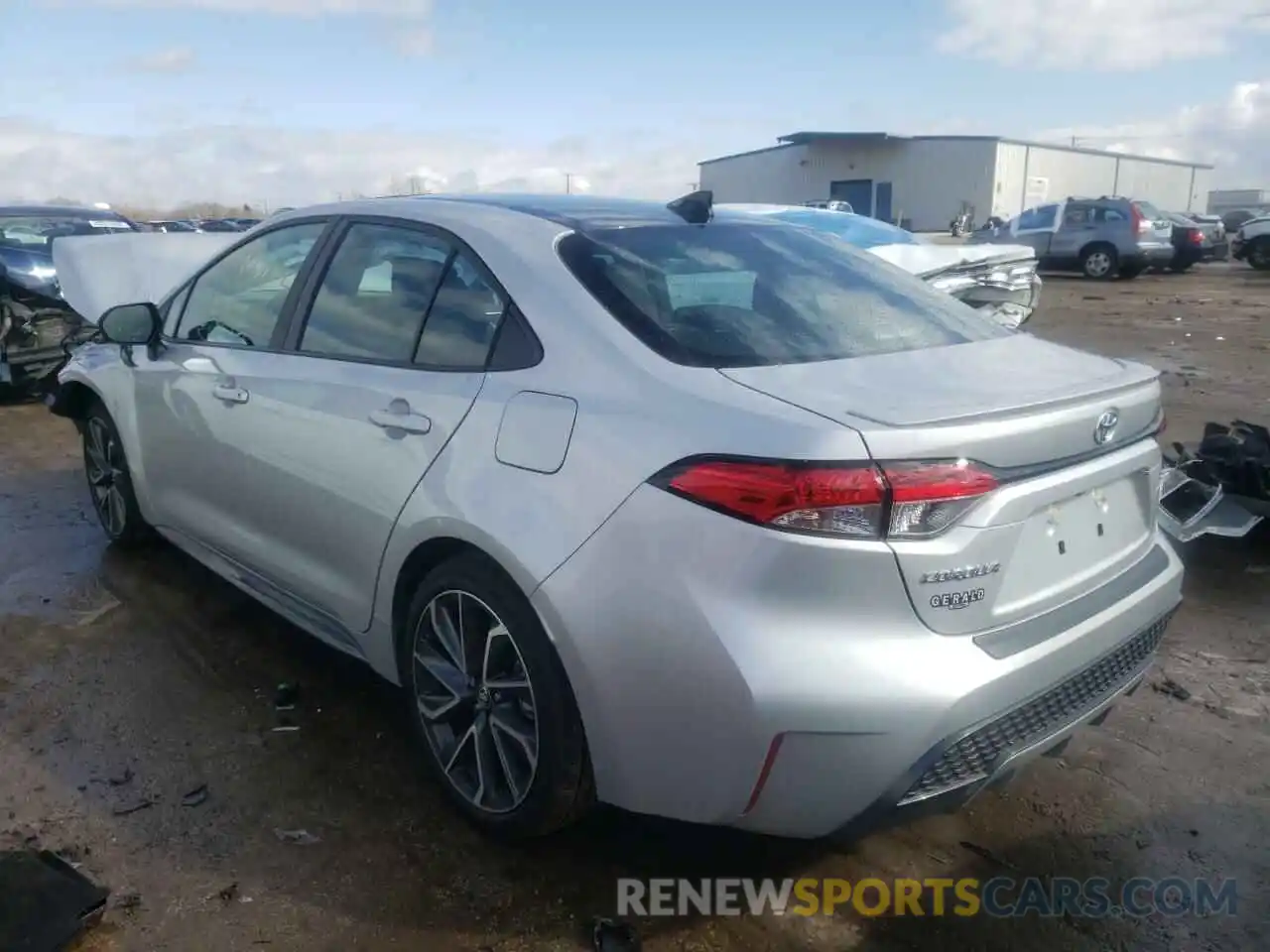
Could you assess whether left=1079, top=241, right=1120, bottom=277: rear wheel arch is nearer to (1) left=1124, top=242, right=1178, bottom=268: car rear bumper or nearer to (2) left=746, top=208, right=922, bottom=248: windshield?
(1) left=1124, top=242, right=1178, bottom=268: car rear bumper

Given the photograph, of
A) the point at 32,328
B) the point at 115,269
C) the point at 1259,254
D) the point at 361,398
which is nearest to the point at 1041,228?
the point at 1259,254

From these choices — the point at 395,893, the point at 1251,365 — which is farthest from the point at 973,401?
the point at 1251,365

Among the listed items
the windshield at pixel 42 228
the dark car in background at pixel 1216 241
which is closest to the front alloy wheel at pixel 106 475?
the windshield at pixel 42 228

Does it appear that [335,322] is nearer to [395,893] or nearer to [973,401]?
[395,893]

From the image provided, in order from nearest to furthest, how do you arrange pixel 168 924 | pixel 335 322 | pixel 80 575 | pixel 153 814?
1. pixel 168 924
2. pixel 153 814
3. pixel 335 322
4. pixel 80 575

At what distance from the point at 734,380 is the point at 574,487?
0.43m

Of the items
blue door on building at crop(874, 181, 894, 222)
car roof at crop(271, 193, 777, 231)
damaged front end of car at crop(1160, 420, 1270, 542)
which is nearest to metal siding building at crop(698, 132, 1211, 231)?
blue door on building at crop(874, 181, 894, 222)

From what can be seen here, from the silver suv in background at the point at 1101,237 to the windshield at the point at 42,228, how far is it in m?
17.0

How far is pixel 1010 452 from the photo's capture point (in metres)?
2.18

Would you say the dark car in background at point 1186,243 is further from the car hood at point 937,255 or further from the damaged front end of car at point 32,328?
the damaged front end of car at point 32,328

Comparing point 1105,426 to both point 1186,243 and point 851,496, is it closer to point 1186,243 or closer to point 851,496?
point 851,496

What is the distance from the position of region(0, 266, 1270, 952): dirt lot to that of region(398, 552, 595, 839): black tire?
0.13m

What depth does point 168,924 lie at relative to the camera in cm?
246

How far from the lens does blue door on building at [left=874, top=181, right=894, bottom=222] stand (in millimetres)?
40156
